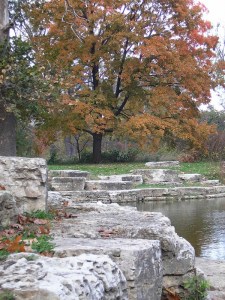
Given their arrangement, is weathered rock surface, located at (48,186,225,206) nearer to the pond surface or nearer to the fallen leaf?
the pond surface

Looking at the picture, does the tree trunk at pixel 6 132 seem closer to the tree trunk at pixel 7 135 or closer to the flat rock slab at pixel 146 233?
the tree trunk at pixel 7 135

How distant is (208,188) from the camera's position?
58.5ft

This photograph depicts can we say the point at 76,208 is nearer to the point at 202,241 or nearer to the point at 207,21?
the point at 202,241

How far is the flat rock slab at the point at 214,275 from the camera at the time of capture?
600cm

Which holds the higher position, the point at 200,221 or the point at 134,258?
the point at 134,258

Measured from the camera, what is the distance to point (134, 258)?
432cm

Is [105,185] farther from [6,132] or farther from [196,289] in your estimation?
[196,289]

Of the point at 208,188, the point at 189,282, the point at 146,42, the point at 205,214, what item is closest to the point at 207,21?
Result: the point at 146,42

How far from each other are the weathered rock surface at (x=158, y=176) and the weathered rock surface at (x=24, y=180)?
13103 mm

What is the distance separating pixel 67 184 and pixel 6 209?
11.1 metres

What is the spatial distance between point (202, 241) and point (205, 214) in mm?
3435

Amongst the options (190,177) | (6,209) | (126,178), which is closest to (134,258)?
(6,209)

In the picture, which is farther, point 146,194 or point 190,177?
point 190,177

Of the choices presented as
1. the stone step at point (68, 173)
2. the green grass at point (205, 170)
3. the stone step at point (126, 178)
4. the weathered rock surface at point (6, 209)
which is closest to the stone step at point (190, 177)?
the green grass at point (205, 170)
